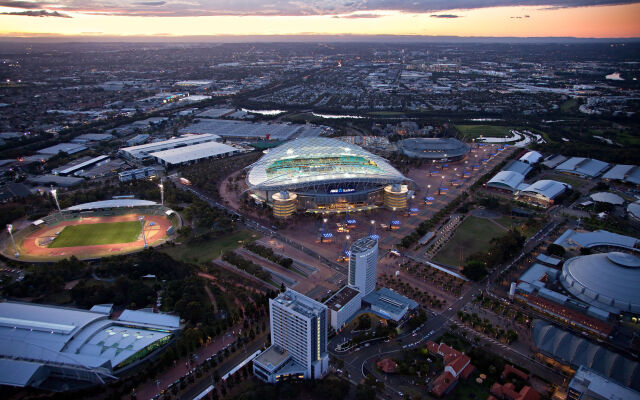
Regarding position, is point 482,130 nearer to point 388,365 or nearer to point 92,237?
→ point 388,365

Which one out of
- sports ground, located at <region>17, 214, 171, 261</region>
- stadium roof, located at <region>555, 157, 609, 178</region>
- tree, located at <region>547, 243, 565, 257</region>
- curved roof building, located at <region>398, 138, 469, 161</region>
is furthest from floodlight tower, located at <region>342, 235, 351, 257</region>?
stadium roof, located at <region>555, 157, 609, 178</region>

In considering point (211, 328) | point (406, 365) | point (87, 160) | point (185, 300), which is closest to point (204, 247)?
point (185, 300)

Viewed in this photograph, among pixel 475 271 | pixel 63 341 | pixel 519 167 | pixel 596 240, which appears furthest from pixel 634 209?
pixel 63 341

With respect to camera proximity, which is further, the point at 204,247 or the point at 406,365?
the point at 204,247

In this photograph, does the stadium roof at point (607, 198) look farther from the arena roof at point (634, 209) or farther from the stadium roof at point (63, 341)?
the stadium roof at point (63, 341)

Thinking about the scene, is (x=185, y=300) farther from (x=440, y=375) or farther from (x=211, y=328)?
(x=440, y=375)

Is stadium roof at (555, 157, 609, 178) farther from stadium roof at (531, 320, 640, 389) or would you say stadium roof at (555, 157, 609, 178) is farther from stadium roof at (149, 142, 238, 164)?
stadium roof at (149, 142, 238, 164)
